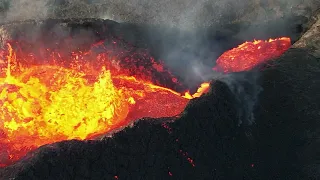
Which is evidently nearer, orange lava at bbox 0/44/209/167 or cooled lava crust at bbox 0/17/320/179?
cooled lava crust at bbox 0/17/320/179

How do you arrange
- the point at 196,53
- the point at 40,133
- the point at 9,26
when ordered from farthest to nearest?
the point at 196,53 < the point at 9,26 < the point at 40,133

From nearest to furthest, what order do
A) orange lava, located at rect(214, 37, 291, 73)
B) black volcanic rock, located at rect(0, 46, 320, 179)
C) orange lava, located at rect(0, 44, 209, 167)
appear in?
black volcanic rock, located at rect(0, 46, 320, 179), orange lava, located at rect(0, 44, 209, 167), orange lava, located at rect(214, 37, 291, 73)

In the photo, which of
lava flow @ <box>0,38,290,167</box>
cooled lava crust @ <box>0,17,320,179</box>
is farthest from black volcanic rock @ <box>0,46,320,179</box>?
lava flow @ <box>0,38,290,167</box>

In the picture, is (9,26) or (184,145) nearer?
(184,145)

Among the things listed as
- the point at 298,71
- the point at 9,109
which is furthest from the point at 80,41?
the point at 298,71

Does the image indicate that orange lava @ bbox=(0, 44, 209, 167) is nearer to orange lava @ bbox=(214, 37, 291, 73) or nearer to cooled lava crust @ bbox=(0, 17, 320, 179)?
cooled lava crust @ bbox=(0, 17, 320, 179)

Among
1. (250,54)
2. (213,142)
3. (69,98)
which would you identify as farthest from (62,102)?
(250,54)

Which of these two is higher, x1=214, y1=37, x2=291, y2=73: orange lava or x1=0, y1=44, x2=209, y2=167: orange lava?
x1=214, y1=37, x2=291, y2=73: orange lava

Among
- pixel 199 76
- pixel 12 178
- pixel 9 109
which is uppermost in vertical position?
pixel 199 76

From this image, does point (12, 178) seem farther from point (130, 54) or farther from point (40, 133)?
point (130, 54)
